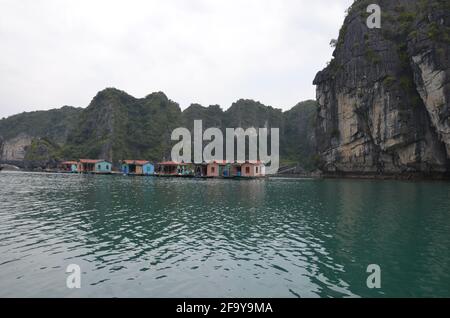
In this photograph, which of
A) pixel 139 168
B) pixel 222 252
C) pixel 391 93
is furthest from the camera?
pixel 139 168

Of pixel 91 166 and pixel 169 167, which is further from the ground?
pixel 91 166

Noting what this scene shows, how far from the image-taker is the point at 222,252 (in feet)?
53.9

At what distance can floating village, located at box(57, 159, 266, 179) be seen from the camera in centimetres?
9675

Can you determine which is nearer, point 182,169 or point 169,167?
point 182,169
